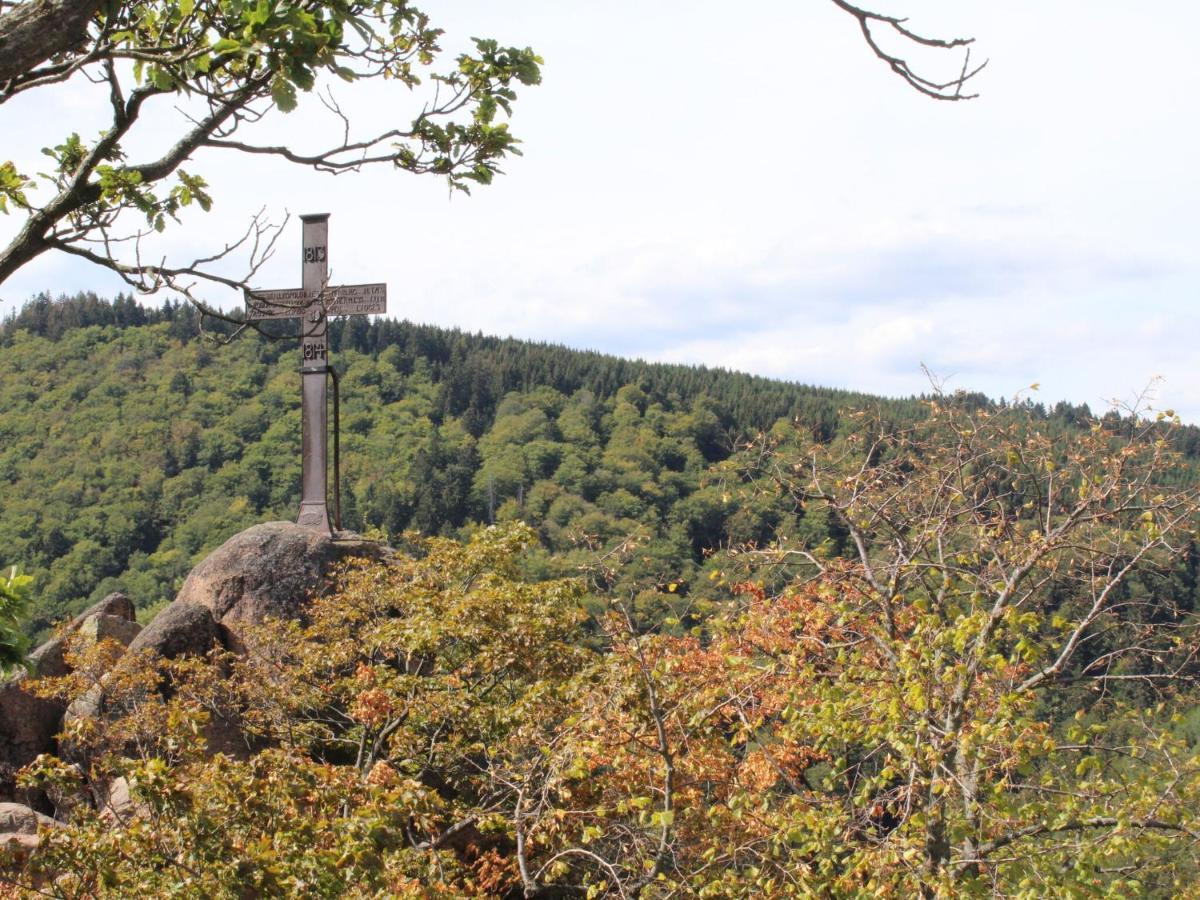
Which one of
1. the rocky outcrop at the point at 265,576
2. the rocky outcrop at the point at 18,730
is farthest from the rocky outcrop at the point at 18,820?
the rocky outcrop at the point at 265,576

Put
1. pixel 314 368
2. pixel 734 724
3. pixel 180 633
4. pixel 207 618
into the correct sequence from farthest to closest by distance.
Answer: pixel 314 368 < pixel 207 618 < pixel 180 633 < pixel 734 724

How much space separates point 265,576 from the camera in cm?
1338

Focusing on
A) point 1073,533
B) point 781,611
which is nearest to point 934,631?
point 1073,533

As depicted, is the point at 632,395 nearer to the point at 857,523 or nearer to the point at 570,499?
the point at 570,499

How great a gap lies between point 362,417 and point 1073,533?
76.5 metres

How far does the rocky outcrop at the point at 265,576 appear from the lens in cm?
1324

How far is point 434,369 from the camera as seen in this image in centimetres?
10038

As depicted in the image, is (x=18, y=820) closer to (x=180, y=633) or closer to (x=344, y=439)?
(x=180, y=633)

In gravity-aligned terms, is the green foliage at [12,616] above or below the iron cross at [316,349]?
below

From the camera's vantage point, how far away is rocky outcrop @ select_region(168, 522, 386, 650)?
43.4ft

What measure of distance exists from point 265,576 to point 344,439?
211ft

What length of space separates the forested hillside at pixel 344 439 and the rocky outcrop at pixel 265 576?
102 feet

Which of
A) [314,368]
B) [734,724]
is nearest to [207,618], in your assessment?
[314,368]

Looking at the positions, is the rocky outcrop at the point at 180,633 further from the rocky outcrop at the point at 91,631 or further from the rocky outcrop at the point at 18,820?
the rocky outcrop at the point at 18,820
